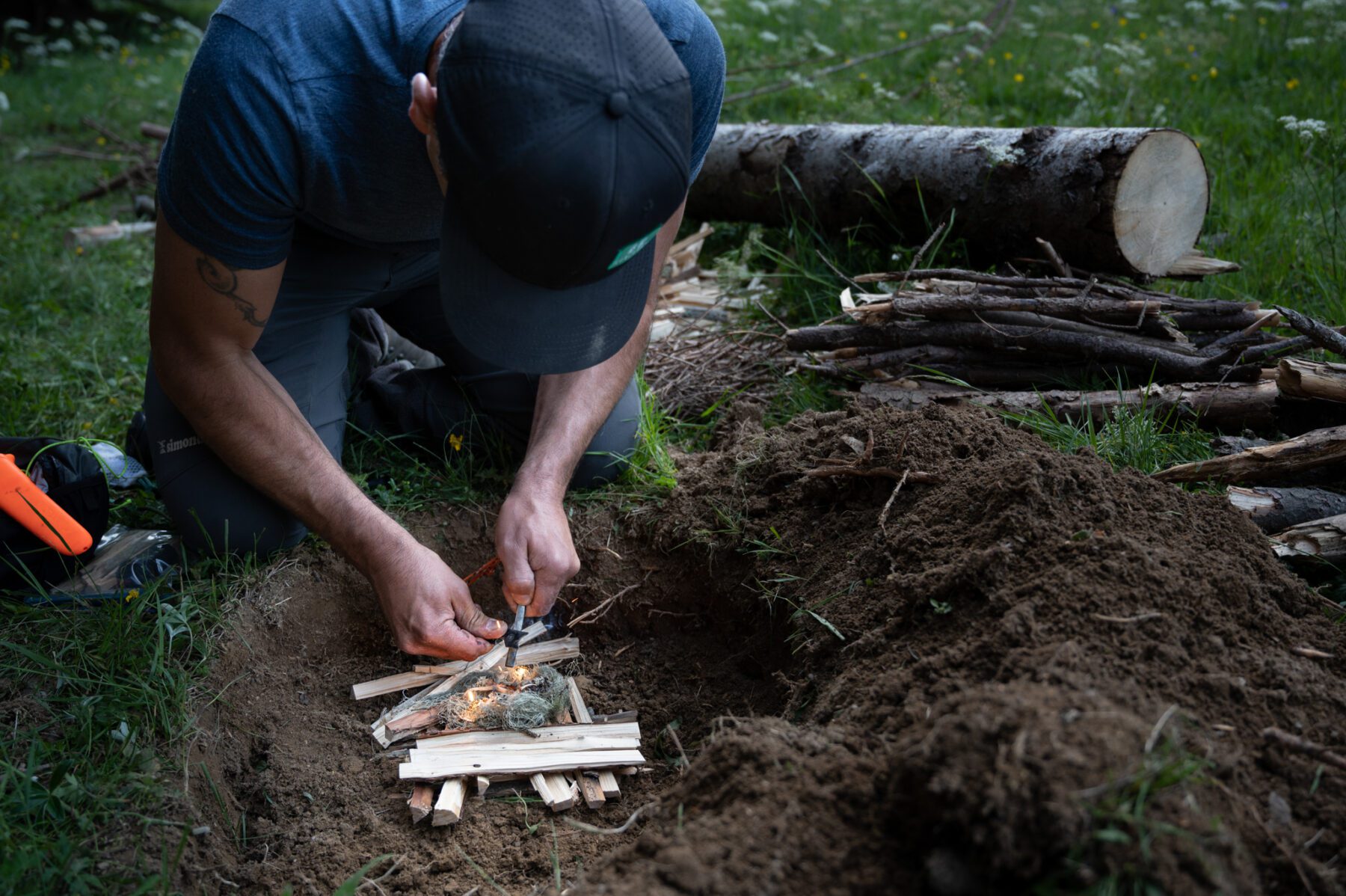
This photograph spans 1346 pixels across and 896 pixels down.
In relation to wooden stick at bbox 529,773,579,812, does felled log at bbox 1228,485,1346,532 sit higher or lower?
higher

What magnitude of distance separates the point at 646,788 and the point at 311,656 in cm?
108

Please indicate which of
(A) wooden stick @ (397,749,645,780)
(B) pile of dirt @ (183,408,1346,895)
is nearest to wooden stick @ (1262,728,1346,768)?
(B) pile of dirt @ (183,408,1346,895)

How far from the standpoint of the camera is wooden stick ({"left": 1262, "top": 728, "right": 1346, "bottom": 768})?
158cm

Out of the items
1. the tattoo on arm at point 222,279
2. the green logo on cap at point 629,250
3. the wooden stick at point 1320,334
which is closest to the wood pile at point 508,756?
the tattoo on arm at point 222,279

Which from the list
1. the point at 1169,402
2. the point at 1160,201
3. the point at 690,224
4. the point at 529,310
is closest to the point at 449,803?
the point at 529,310

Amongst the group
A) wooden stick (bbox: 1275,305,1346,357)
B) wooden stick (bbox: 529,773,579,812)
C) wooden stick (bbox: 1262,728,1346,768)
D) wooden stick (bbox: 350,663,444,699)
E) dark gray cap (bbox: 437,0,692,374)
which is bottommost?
wooden stick (bbox: 350,663,444,699)

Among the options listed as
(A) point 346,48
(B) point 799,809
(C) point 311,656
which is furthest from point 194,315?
(B) point 799,809

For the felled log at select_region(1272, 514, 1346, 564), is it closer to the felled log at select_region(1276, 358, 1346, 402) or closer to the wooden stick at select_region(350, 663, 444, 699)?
the felled log at select_region(1276, 358, 1346, 402)

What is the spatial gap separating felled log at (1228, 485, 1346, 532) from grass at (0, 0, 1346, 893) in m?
0.27

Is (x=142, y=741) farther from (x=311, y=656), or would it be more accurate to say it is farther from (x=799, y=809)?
(x=799, y=809)

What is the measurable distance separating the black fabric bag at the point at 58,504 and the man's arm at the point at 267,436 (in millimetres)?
510

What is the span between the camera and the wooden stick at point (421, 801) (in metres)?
2.16

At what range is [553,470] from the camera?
265 cm

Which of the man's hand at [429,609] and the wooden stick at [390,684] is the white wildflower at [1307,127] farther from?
the wooden stick at [390,684]
